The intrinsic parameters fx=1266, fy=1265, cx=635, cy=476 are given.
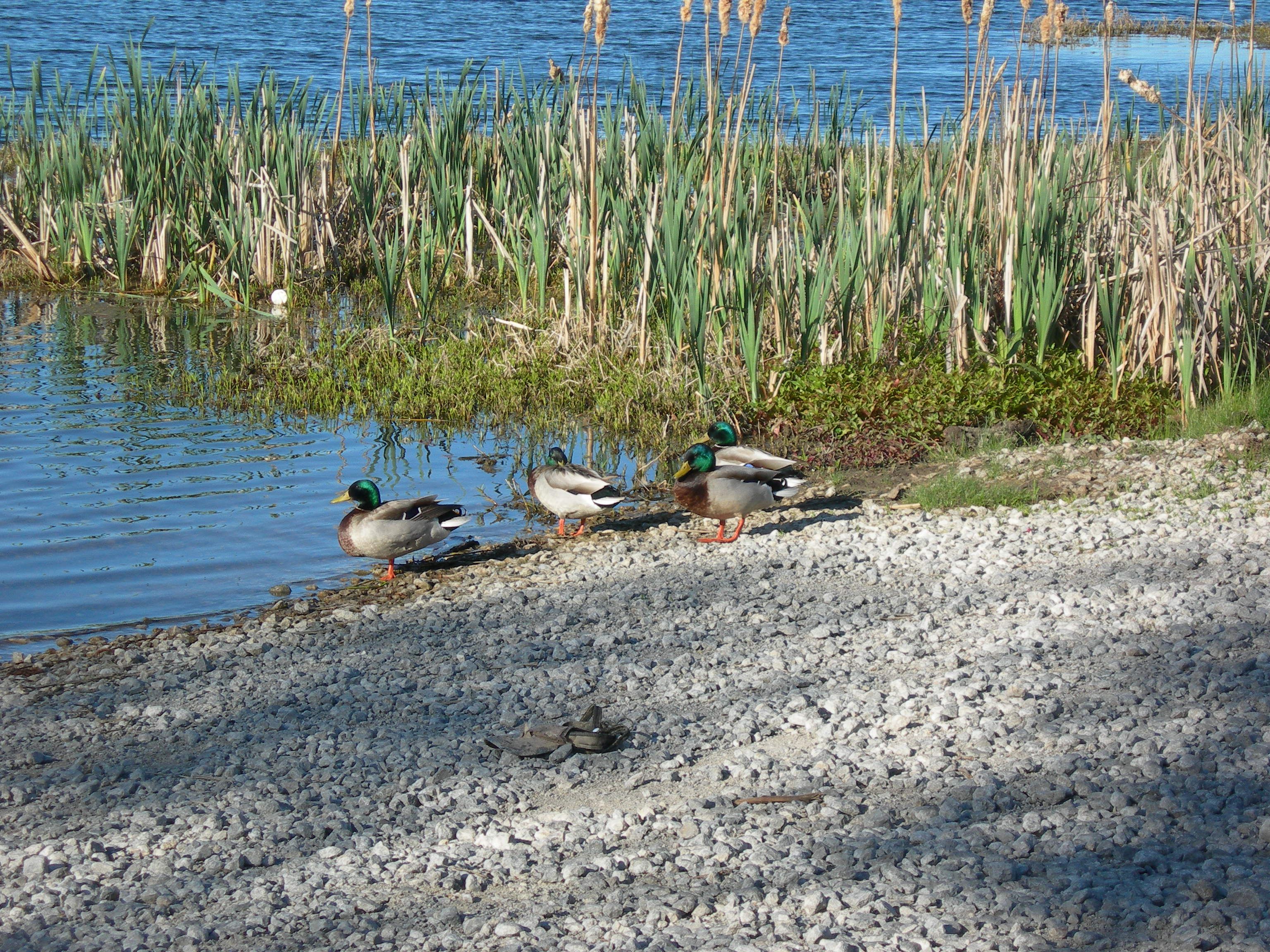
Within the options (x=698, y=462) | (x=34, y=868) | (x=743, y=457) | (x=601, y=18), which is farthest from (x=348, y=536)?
(x=601, y=18)

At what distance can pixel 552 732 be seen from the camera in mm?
4531

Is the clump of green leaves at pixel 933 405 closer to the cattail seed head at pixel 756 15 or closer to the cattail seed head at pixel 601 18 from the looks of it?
the cattail seed head at pixel 756 15

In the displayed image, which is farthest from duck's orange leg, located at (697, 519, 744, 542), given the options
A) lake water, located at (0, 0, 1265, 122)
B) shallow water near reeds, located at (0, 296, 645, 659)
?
lake water, located at (0, 0, 1265, 122)

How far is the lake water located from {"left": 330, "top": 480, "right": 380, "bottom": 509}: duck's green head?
16.4m

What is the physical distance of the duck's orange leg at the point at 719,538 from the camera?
6.98 meters

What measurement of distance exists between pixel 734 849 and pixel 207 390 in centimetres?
→ 709

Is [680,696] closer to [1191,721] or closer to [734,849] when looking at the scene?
[734,849]

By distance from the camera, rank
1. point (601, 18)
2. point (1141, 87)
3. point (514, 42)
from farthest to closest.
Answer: point (514, 42) < point (601, 18) < point (1141, 87)

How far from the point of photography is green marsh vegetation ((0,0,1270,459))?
8.32 meters

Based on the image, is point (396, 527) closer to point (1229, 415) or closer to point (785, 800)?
point (785, 800)

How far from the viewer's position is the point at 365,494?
22.2 ft

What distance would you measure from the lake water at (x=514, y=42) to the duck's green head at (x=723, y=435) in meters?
A: 15.2

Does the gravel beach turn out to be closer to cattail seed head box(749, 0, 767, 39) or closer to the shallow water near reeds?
the shallow water near reeds

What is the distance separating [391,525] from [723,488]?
1.74 metres
